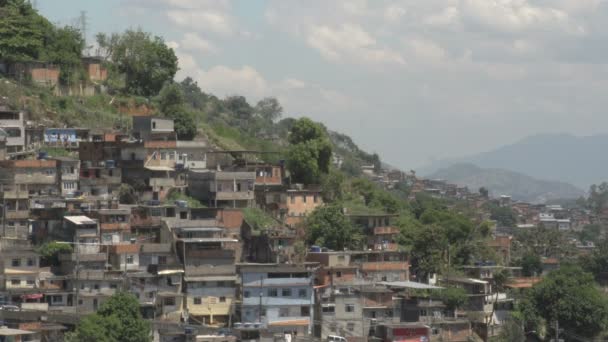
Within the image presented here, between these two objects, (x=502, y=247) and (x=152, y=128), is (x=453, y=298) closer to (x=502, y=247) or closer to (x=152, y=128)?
(x=152, y=128)

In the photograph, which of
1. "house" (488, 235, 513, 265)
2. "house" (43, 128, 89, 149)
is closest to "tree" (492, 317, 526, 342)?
"house" (488, 235, 513, 265)

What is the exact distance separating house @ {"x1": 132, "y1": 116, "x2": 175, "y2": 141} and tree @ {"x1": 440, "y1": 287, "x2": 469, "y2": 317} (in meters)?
11.3

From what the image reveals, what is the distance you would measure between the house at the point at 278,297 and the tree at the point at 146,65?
1846 cm

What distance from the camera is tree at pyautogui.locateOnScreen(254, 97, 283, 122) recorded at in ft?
305

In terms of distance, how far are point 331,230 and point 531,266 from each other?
13944 millimetres

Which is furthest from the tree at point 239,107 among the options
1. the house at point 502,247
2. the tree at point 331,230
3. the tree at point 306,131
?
the tree at point 331,230

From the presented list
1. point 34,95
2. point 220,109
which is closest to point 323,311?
point 34,95

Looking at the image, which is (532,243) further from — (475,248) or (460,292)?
(460,292)

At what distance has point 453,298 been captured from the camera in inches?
1592

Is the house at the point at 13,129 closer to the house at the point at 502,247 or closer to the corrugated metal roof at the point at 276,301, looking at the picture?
the corrugated metal roof at the point at 276,301

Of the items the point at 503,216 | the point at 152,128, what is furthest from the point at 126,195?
the point at 503,216

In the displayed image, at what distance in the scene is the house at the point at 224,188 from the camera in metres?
42.6

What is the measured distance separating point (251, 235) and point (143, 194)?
3.98 meters

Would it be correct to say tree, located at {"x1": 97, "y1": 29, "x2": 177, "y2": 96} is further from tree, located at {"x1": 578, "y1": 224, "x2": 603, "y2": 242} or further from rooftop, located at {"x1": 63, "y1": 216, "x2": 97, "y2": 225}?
tree, located at {"x1": 578, "y1": 224, "x2": 603, "y2": 242}
